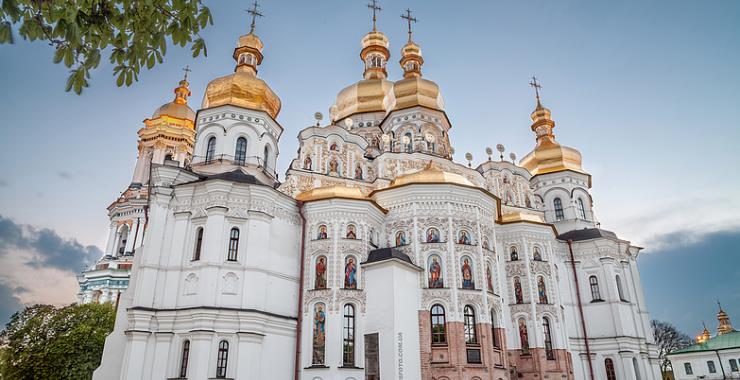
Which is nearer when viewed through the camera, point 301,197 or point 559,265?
point 301,197

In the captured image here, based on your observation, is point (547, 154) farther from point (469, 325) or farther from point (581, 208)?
point (469, 325)

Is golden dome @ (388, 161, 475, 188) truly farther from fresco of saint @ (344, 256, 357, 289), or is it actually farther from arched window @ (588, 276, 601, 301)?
arched window @ (588, 276, 601, 301)

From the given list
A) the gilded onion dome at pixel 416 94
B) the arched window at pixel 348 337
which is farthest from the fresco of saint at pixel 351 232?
the gilded onion dome at pixel 416 94

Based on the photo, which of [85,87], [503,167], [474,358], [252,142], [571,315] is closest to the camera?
[85,87]

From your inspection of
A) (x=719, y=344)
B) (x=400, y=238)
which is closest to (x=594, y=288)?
(x=400, y=238)

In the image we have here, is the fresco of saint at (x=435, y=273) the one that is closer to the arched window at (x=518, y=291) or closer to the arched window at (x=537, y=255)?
the arched window at (x=518, y=291)

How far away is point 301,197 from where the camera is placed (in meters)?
20.6

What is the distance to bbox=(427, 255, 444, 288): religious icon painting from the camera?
61.8ft

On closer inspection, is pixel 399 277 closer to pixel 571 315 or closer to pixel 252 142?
pixel 252 142

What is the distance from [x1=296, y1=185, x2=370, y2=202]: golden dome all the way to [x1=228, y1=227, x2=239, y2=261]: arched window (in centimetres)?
319

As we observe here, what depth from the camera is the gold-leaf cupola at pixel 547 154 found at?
31.3 m

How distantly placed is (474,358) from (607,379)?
10434 mm

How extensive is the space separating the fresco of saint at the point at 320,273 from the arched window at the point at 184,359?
4812 mm

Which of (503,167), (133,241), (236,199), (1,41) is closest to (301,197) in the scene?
(236,199)
